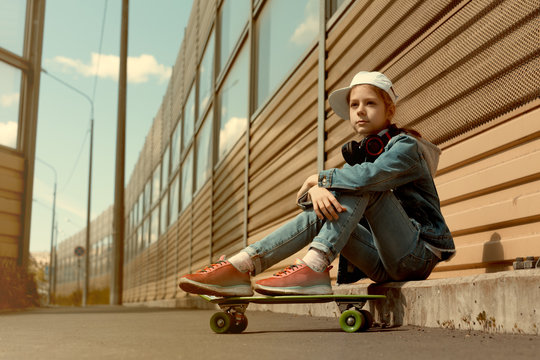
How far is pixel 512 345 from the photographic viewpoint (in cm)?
191

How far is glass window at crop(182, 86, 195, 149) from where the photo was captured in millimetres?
14258

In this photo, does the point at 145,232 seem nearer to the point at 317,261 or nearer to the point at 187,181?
the point at 187,181

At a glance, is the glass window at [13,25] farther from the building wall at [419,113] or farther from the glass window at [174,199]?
the glass window at [174,199]

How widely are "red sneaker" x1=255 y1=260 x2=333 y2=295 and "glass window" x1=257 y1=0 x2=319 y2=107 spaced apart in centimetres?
317

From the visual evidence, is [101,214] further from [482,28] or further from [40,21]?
[482,28]

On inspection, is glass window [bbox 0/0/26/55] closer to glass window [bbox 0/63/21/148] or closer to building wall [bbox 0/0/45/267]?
building wall [bbox 0/0/45/267]

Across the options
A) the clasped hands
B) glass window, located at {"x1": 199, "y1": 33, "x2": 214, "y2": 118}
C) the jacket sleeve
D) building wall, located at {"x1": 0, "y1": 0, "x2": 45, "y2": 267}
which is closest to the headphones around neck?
the jacket sleeve

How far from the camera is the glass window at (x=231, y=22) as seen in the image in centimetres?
849

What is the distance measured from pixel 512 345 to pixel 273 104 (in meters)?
4.86

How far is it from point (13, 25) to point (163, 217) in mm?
11130

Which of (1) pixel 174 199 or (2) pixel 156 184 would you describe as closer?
(1) pixel 174 199

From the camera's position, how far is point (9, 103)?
8398mm

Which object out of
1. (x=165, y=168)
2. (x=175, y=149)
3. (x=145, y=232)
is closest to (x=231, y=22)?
(x=175, y=149)

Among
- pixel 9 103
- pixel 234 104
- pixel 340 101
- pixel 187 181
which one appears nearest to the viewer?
pixel 340 101
